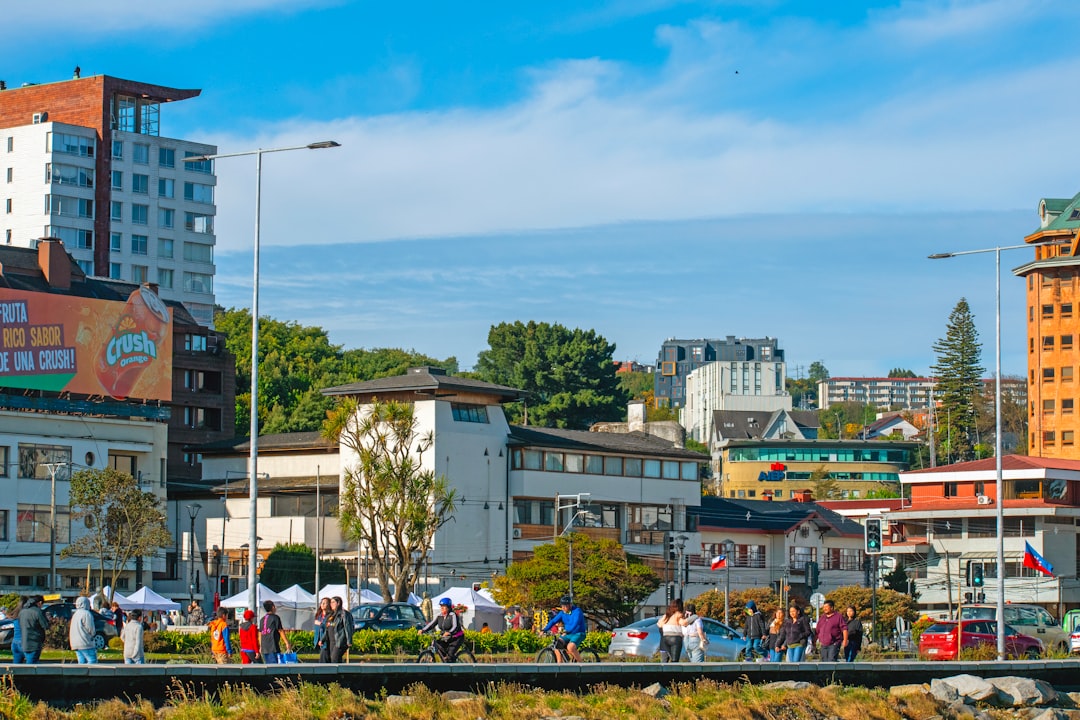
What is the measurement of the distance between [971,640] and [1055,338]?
88.7 meters

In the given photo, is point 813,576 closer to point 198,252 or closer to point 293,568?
point 293,568

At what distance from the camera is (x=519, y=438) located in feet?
278

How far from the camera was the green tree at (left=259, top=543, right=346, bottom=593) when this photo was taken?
3002 inches

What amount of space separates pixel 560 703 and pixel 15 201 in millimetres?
109305

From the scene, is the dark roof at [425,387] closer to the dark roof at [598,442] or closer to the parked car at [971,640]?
the dark roof at [598,442]

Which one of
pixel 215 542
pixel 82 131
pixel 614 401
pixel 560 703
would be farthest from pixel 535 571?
pixel 82 131

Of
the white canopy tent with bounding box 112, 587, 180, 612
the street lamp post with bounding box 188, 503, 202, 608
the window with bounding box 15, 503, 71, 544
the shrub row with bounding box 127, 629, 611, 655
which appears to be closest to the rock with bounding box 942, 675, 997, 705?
the shrub row with bounding box 127, 629, 611, 655

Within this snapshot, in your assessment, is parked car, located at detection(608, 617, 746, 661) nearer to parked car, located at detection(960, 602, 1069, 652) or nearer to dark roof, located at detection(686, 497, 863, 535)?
parked car, located at detection(960, 602, 1069, 652)

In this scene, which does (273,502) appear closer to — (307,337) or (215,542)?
(215,542)

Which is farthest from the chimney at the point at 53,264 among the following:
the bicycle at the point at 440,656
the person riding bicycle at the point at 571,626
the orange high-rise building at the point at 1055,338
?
the orange high-rise building at the point at 1055,338

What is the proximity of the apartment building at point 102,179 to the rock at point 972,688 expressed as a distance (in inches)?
4064

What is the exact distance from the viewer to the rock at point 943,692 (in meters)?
33.9

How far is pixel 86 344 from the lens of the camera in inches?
3152

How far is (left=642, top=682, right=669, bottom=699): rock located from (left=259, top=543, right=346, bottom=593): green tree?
4721cm
